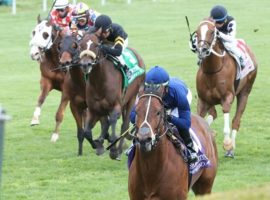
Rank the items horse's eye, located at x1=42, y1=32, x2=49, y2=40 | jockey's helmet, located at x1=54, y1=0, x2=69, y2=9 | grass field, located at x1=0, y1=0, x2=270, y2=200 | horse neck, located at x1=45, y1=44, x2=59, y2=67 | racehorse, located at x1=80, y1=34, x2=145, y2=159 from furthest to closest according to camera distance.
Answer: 1. jockey's helmet, located at x1=54, y1=0, x2=69, y2=9
2. horse neck, located at x1=45, y1=44, x2=59, y2=67
3. horse's eye, located at x1=42, y1=32, x2=49, y2=40
4. racehorse, located at x1=80, y1=34, x2=145, y2=159
5. grass field, located at x1=0, y1=0, x2=270, y2=200

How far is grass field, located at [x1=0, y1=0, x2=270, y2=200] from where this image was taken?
38.2ft

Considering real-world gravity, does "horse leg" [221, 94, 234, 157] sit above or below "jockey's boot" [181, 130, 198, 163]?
below

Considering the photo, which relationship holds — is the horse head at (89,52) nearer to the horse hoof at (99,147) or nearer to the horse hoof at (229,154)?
the horse hoof at (99,147)

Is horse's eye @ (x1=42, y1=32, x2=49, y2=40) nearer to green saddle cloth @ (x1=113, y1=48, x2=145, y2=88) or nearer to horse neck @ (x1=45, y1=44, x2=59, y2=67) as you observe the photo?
horse neck @ (x1=45, y1=44, x2=59, y2=67)

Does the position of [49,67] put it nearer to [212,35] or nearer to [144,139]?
[212,35]

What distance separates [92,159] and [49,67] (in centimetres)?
258

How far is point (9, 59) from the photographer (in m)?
27.5

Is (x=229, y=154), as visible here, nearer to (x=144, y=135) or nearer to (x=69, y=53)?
(x=69, y=53)

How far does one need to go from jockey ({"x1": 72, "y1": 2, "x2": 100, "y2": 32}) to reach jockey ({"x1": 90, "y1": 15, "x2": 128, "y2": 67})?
0.70 meters

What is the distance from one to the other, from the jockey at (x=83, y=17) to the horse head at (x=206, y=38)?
6.31 ft

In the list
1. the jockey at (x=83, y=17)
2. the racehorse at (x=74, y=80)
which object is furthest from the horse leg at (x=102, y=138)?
the jockey at (x=83, y=17)

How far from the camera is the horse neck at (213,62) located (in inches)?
531

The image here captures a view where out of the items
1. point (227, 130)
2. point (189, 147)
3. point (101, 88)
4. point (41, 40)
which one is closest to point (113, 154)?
point (101, 88)

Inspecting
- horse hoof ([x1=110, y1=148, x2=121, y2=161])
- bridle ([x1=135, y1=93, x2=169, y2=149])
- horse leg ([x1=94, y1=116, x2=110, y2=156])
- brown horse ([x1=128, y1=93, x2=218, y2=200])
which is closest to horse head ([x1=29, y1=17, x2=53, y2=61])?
horse leg ([x1=94, y1=116, x2=110, y2=156])
